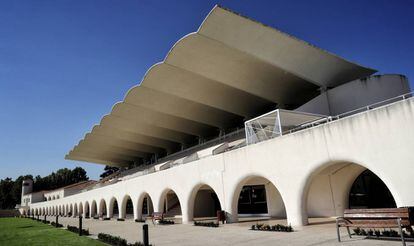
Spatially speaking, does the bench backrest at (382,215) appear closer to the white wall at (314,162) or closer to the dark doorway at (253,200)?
the white wall at (314,162)

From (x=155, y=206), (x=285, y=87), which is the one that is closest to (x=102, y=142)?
(x=155, y=206)

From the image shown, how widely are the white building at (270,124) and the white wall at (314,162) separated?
1.6 inches

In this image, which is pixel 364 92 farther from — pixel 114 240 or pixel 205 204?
pixel 114 240

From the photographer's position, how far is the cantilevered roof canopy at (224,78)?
65.0 ft

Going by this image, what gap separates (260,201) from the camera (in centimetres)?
2188

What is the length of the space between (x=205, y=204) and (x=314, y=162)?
1672 cm

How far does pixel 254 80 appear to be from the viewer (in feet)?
77.4

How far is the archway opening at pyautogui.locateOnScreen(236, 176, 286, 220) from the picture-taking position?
1975 cm

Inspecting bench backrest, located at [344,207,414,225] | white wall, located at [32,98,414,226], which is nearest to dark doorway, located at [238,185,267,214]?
white wall, located at [32,98,414,226]

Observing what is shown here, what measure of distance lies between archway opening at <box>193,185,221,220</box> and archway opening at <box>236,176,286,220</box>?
524 centimetres

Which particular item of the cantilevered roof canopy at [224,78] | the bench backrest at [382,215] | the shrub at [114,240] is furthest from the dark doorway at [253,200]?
the bench backrest at [382,215]

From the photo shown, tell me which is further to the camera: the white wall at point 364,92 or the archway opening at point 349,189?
the white wall at point 364,92

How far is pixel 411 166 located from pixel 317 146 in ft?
11.9

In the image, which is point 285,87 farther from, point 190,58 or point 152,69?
point 152,69
